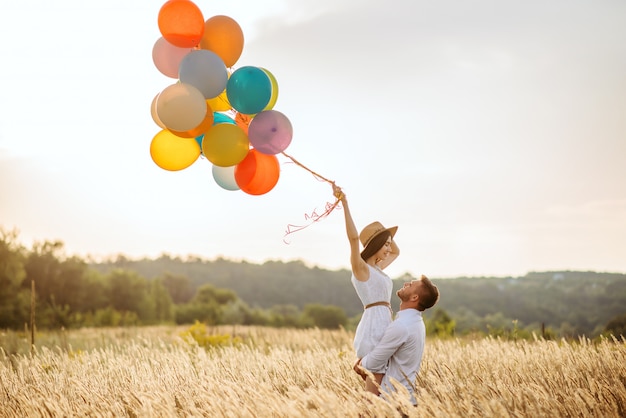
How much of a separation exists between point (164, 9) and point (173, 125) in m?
1.21

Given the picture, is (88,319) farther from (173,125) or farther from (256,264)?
(256,264)

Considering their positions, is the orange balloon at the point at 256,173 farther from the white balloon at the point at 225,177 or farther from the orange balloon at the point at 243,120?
the orange balloon at the point at 243,120

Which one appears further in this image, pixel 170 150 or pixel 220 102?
pixel 220 102

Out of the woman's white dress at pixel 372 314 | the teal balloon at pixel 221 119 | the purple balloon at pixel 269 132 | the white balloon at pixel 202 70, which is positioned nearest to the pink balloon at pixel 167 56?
the white balloon at pixel 202 70

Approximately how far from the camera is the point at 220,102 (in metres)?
6.13

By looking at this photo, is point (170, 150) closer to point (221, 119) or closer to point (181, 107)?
point (221, 119)

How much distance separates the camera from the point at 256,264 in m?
80.9

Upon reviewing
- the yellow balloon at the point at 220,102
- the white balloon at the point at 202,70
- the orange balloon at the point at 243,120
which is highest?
the white balloon at the point at 202,70

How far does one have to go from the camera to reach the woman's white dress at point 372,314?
4.93m

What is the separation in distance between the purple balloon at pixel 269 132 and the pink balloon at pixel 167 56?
102 centimetres

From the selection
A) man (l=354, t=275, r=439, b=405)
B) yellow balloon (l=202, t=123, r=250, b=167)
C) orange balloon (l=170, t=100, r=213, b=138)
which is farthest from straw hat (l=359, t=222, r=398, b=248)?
orange balloon (l=170, t=100, r=213, b=138)

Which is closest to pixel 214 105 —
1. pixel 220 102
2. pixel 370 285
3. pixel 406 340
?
pixel 220 102

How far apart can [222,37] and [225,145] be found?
1.12 metres

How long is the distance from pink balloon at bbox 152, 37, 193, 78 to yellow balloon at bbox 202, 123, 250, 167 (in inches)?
32.6
